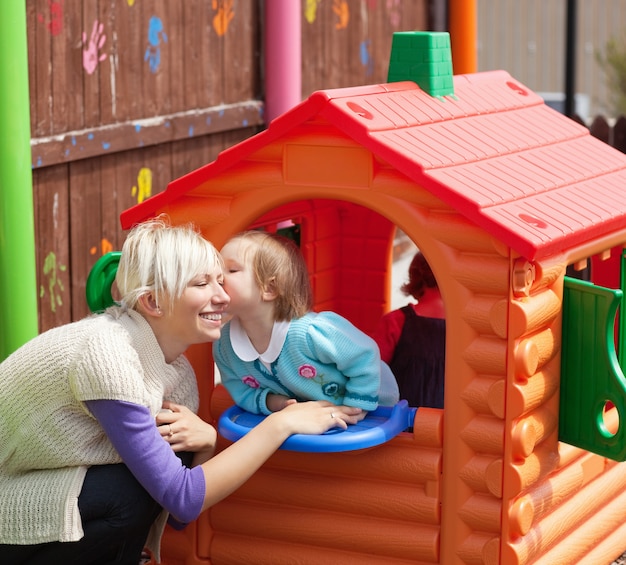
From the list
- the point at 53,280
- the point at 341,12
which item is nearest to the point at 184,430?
the point at 53,280

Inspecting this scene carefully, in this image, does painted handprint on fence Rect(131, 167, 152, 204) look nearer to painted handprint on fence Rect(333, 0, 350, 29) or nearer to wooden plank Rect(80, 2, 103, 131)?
wooden plank Rect(80, 2, 103, 131)

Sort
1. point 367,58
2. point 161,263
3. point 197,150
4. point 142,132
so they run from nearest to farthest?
point 161,263 < point 142,132 < point 197,150 < point 367,58

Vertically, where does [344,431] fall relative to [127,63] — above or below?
below

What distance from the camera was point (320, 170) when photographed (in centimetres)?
337

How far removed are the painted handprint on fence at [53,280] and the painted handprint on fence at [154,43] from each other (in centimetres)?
106

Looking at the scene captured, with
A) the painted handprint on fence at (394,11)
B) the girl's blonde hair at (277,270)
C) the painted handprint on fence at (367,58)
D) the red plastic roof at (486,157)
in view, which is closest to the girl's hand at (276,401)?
the girl's blonde hair at (277,270)

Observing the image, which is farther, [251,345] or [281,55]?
[281,55]

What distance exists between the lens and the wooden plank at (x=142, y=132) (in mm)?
5004

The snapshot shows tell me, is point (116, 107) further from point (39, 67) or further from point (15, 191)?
point (15, 191)

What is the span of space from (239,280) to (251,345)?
0.20 meters

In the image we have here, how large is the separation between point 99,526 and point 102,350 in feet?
1.51

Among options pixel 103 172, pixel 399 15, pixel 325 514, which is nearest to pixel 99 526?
pixel 325 514

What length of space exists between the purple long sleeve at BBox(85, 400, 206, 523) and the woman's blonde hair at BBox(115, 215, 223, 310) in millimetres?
319

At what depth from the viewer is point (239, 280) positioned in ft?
11.1
